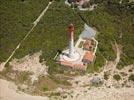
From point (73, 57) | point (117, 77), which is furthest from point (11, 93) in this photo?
point (117, 77)

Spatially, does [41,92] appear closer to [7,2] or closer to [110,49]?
[110,49]

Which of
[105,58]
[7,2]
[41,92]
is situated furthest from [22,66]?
[7,2]

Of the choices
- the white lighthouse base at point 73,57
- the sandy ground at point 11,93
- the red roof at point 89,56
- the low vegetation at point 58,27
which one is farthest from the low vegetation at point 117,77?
the sandy ground at point 11,93

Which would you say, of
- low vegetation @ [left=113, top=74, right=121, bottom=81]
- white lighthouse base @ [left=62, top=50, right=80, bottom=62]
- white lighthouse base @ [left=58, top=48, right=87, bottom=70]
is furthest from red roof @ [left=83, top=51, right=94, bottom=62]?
low vegetation @ [left=113, top=74, right=121, bottom=81]

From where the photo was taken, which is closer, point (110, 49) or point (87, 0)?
point (110, 49)

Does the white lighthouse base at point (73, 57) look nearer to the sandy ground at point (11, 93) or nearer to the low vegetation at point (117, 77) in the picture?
the low vegetation at point (117, 77)

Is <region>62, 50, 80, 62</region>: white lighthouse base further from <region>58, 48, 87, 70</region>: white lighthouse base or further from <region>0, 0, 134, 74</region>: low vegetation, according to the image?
<region>0, 0, 134, 74</region>: low vegetation

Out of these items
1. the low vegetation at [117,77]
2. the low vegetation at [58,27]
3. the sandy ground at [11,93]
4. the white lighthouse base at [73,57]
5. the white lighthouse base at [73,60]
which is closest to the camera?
the sandy ground at [11,93]

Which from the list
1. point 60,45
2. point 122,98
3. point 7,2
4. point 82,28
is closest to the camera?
point 122,98
